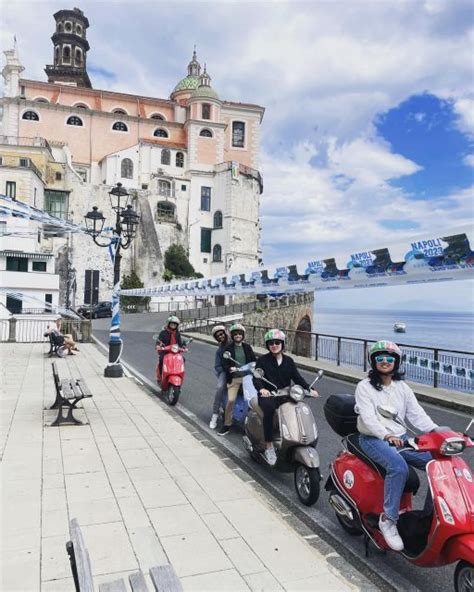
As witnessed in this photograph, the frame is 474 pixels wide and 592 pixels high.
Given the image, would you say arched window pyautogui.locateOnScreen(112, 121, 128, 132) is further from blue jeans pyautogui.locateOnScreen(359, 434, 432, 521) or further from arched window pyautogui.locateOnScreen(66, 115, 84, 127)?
blue jeans pyautogui.locateOnScreen(359, 434, 432, 521)

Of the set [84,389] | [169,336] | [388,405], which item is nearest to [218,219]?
[169,336]

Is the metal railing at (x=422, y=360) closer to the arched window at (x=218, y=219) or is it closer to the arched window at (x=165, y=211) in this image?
the arched window at (x=165, y=211)

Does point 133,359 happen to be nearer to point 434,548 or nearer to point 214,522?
Answer: point 214,522

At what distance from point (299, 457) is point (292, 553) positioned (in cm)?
114

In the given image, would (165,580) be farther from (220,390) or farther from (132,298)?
(132,298)

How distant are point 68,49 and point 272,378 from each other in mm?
73414

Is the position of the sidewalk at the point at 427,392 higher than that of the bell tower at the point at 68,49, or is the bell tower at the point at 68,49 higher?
the bell tower at the point at 68,49

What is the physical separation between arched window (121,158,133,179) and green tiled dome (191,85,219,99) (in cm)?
1184

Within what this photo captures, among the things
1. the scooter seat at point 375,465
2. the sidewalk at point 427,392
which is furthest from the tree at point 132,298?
the scooter seat at point 375,465

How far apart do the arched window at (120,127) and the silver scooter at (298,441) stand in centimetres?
6055

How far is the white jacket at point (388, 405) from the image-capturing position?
365 centimetres

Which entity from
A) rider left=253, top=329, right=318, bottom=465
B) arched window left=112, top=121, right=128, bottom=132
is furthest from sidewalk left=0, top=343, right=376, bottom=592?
arched window left=112, top=121, right=128, bottom=132

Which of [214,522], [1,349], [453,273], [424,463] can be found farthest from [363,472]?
[1,349]

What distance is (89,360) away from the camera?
15.6m
